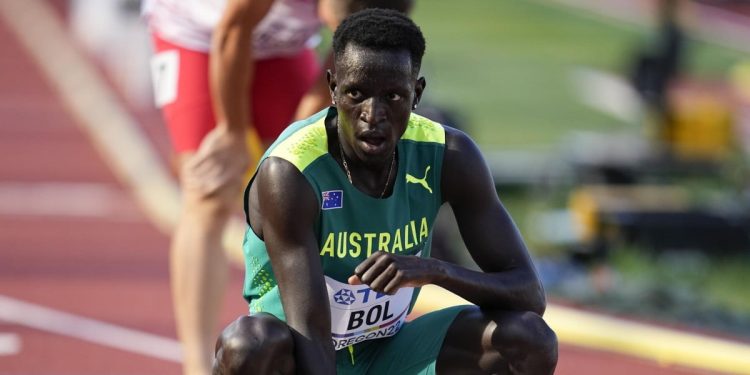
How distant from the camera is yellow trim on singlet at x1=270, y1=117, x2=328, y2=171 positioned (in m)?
3.74

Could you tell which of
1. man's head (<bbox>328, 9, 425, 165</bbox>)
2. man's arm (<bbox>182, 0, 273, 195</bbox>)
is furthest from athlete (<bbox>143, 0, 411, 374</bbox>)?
man's head (<bbox>328, 9, 425, 165</bbox>)

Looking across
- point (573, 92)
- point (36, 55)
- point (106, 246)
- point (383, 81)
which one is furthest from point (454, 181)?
point (36, 55)

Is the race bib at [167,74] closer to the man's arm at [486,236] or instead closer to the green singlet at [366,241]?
the green singlet at [366,241]

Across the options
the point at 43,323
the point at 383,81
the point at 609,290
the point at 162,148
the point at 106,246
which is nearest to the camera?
the point at 383,81

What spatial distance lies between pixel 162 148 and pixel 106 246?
11.3ft

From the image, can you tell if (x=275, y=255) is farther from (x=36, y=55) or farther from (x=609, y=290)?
(x=36, y=55)

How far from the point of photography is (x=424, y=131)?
396 cm

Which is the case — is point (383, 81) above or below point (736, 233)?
above

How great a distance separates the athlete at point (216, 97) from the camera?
4930 millimetres

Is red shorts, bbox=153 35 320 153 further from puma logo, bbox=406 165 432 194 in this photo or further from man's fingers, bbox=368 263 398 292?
Result: man's fingers, bbox=368 263 398 292

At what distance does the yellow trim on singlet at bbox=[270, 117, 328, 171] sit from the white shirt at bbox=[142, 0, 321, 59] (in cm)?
146

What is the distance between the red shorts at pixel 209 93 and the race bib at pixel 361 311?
1477 millimetres

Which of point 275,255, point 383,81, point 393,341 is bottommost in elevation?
point 393,341

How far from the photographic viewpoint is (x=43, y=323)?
6.84 metres
